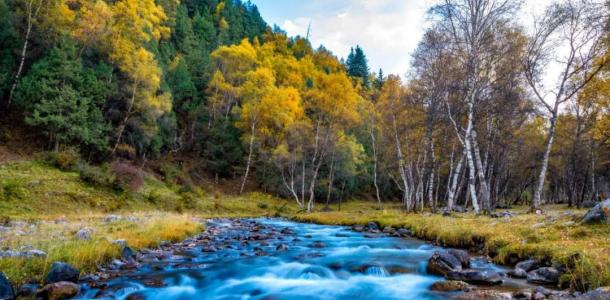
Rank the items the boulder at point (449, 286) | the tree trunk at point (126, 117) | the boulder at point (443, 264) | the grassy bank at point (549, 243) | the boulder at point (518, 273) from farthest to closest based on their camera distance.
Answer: the tree trunk at point (126, 117) < the boulder at point (443, 264) < the boulder at point (518, 273) < the boulder at point (449, 286) < the grassy bank at point (549, 243)

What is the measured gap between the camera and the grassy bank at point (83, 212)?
29.9ft

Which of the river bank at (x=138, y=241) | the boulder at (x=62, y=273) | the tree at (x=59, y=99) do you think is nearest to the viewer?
the boulder at (x=62, y=273)

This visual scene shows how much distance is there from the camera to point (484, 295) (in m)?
7.09

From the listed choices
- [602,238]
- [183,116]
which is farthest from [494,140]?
[183,116]

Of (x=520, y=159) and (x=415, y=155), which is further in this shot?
(x=520, y=159)

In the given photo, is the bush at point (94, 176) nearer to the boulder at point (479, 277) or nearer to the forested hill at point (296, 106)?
the forested hill at point (296, 106)

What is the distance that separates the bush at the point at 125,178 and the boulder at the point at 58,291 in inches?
939

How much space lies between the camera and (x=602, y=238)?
31.2 ft

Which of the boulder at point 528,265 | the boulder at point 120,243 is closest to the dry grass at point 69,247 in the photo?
the boulder at point 120,243

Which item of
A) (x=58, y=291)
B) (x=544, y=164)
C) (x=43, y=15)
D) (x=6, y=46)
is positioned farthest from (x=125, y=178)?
(x=544, y=164)

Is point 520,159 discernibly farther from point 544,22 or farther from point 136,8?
point 136,8

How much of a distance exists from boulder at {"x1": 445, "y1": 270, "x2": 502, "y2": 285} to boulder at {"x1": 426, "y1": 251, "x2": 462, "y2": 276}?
44cm

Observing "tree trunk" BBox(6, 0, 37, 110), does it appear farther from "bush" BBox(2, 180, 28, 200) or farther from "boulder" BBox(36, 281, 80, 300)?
"boulder" BBox(36, 281, 80, 300)

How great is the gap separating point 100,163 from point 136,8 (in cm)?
1716
